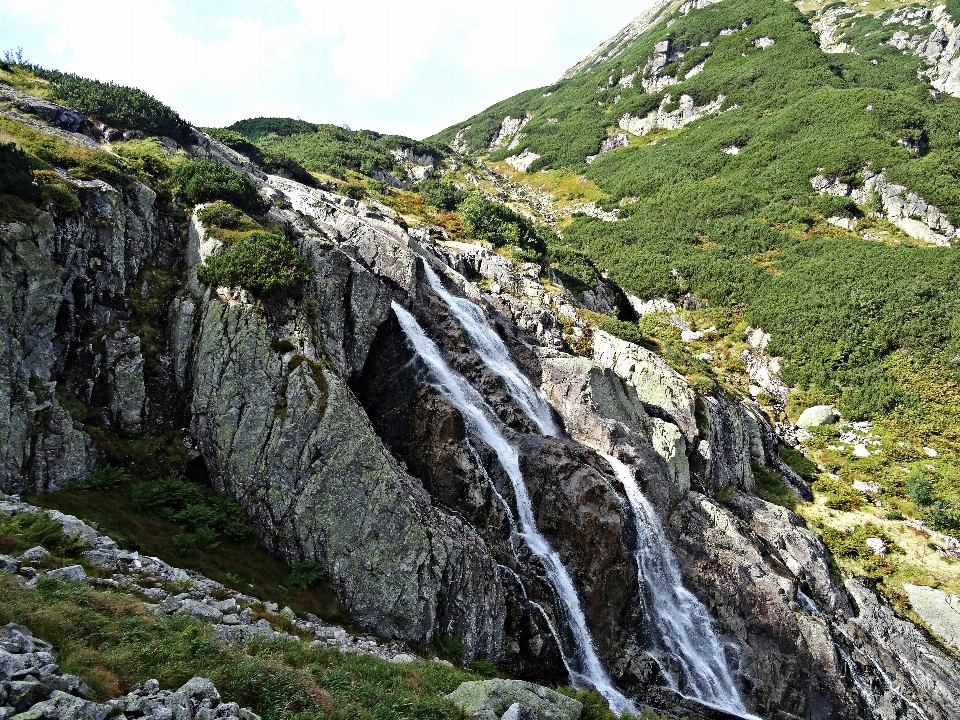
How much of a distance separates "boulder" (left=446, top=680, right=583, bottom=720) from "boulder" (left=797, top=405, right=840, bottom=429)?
49080mm

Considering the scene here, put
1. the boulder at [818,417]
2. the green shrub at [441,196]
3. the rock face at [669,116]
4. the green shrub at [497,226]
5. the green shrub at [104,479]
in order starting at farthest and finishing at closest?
1. the rock face at [669,116]
2. the green shrub at [441,196]
3. the green shrub at [497,226]
4. the boulder at [818,417]
5. the green shrub at [104,479]

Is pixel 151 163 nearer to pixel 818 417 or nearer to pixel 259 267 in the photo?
pixel 259 267

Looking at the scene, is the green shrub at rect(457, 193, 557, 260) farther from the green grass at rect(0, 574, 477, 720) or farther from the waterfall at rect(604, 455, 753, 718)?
the green grass at rect(0, 574, 477, 720)

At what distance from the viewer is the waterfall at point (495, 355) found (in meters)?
29.5

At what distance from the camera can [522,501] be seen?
23094 mm

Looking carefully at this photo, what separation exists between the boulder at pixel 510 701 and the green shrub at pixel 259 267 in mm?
16419

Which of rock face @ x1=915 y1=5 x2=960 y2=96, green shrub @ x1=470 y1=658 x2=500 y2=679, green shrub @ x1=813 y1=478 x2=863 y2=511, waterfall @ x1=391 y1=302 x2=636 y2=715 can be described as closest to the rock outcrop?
green shrub @ x1=470 y1=658 x2=500 y2=679

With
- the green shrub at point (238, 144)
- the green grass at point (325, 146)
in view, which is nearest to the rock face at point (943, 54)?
the green grass at point (325, 146)

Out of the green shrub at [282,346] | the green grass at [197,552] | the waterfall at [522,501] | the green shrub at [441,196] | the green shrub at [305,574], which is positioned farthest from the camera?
the green shrub at [441,196]

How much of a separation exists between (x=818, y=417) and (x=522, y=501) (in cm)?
4201

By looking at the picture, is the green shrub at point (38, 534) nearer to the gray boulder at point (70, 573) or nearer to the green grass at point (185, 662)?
the gray boulder at point (70, 573)

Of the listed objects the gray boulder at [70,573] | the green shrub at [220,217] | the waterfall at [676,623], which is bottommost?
the waterfall at [676,623]

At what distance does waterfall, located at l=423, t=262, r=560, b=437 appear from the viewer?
96.8 ft

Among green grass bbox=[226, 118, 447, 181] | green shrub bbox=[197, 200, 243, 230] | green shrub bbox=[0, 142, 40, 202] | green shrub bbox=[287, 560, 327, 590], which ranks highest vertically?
green grass bbox=[226, 118, 447, 181]
